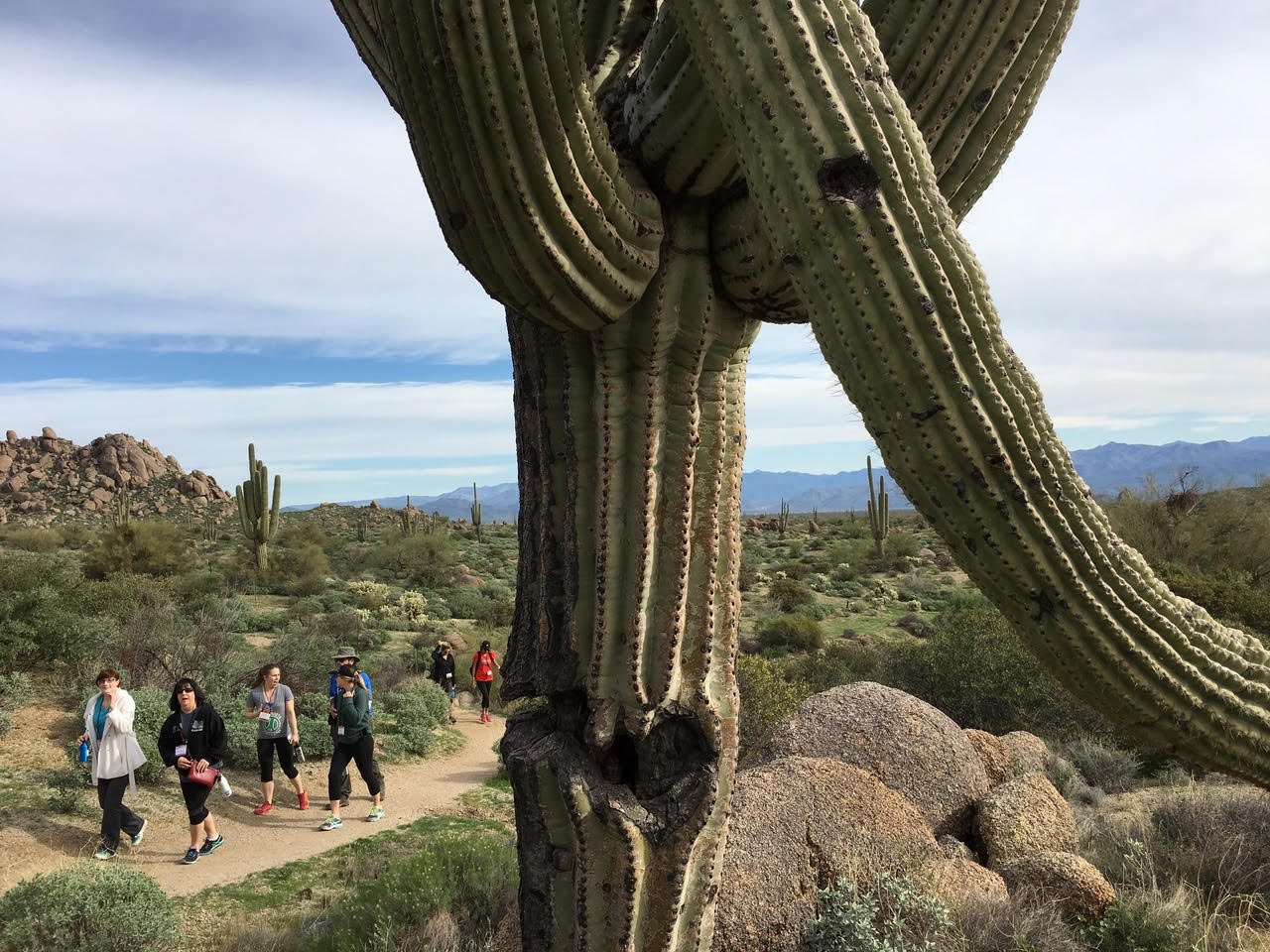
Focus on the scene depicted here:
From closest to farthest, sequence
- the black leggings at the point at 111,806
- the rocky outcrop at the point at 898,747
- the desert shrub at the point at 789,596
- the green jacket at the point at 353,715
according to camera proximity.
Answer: the rocky outcrop at the point at 898,747, the black leggings at the point at 111,806, the green jacket at the point at 353,715, the desert shrub at the point at 789,596

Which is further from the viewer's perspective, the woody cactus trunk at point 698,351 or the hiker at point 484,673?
the hiker at point 484,673

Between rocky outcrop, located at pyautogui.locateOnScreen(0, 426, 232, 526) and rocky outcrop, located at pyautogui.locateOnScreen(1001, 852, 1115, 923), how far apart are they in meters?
Answer: 72.0

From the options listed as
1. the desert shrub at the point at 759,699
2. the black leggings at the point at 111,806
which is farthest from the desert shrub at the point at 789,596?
the black leggings at the point at 111,806

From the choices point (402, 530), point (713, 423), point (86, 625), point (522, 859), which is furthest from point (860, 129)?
point (402, 530)

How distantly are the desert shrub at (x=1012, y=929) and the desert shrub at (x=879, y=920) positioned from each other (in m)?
0.19

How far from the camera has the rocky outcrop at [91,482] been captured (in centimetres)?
7069

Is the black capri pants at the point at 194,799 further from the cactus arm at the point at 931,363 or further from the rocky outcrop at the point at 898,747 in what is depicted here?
the cactus arm at the point at 931,363

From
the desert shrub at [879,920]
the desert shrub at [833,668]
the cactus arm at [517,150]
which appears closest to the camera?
the cactus arm at [517,150]

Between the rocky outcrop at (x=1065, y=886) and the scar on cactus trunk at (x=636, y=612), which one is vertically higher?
the scar on cactus trunk at (x=636, y=612)

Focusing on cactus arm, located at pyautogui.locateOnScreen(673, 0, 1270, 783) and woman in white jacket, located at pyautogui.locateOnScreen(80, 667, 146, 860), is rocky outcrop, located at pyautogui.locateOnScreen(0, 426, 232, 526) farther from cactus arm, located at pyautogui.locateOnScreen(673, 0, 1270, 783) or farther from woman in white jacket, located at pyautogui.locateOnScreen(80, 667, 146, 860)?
cactus arm, located at pyautogui.locateOnScreen(673, 0, 1270, 783)

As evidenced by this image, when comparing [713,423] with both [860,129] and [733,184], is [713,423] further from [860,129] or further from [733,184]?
[860,129]

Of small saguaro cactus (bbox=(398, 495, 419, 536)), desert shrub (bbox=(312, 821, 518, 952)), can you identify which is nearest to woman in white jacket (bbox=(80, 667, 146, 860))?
desert shrub (bbox=(312, 821, 518, 952))

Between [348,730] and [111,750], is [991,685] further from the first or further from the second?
[111,750]

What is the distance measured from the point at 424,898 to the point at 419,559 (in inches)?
1049
